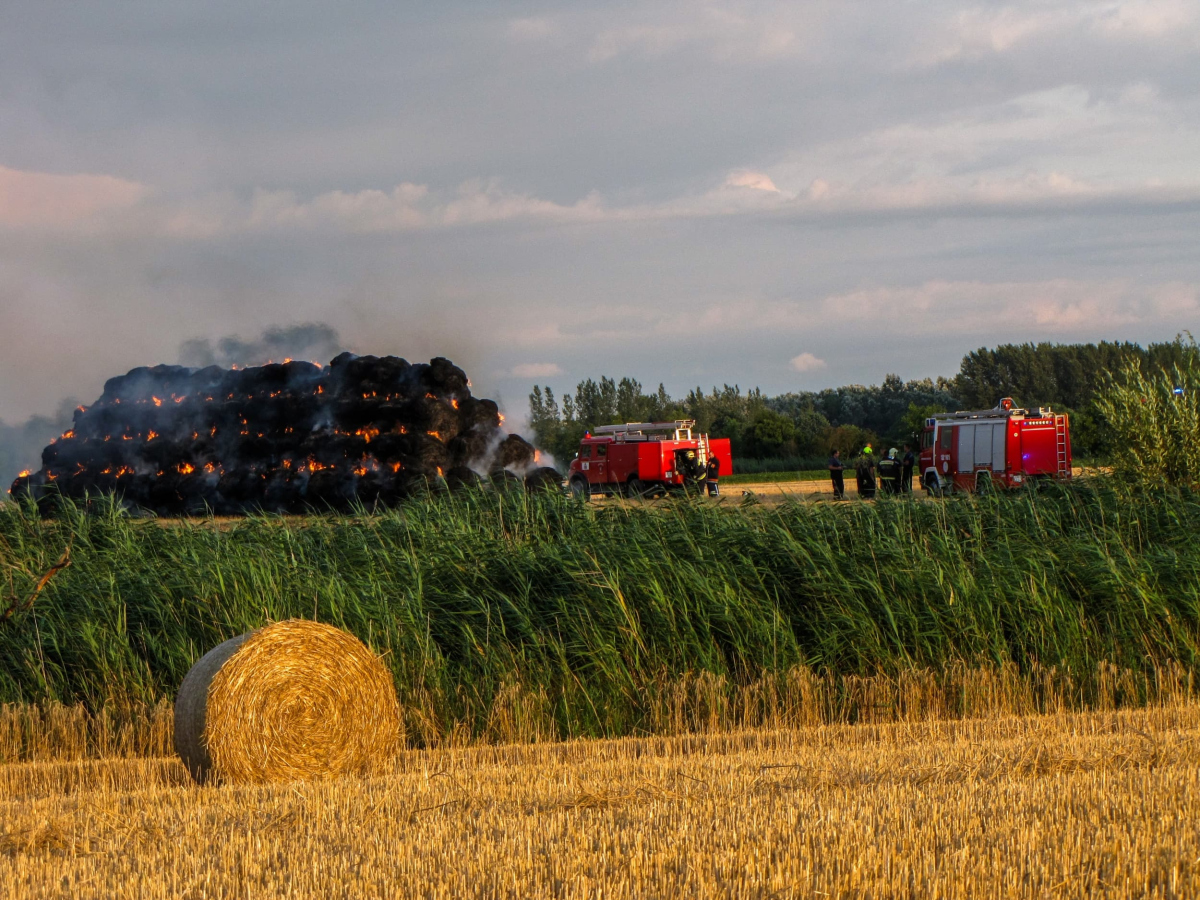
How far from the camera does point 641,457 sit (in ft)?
125

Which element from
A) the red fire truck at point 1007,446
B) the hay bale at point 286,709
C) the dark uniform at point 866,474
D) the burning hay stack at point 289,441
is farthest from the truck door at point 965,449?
the hay bale at point 286,709

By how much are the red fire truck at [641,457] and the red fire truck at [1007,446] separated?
7.83 metres

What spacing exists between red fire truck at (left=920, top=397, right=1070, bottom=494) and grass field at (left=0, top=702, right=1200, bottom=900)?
2495 cm

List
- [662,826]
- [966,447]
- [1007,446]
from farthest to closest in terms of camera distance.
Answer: [966,447] → [1007,446] → [662,826]

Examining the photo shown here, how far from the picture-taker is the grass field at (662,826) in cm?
505

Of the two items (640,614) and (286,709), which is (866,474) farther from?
(286,709)

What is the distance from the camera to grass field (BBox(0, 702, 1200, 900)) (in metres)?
5.05

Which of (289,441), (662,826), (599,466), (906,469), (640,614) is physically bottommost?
(662,826)

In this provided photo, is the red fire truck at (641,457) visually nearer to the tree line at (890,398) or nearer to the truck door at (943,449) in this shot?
the truck door at (943,449)

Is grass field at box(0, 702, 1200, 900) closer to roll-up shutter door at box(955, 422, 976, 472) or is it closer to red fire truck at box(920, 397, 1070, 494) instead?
red fire truck at box(920, 397, 1070, 494)

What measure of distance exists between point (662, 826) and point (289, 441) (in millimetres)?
33694

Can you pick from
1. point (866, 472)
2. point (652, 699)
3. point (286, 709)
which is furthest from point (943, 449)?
point (286, 709)

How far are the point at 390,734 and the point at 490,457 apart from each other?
28761 mm

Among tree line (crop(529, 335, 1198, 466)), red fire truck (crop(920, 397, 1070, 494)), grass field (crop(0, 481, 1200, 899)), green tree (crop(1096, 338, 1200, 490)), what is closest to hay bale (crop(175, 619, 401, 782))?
grass field (crop(0, 481, 1200, 899))
